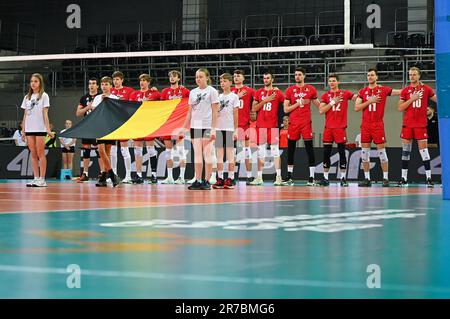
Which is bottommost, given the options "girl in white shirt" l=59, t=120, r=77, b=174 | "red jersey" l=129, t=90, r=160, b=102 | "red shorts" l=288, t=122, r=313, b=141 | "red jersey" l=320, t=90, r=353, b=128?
"girl in white shirt" l=59, t=120, r=77, b=174

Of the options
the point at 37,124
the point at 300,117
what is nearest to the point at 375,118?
the point at 300,117

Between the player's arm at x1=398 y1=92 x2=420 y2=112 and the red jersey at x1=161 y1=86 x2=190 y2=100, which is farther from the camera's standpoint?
the red jersey at x1=161 y1=86 x2=190 y2=100

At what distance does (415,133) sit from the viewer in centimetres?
1505

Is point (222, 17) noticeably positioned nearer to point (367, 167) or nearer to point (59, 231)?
point (367, 167)

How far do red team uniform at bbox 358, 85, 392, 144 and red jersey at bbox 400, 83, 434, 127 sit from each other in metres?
0.42

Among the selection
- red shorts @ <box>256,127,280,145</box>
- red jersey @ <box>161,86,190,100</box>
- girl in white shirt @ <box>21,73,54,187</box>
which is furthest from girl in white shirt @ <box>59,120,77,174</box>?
girl in white shirt @ <box>21,73,54,187</box>

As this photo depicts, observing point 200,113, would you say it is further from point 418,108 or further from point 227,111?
point 418,108

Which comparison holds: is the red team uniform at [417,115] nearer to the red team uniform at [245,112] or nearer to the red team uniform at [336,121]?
the red team uniform at [336,121]

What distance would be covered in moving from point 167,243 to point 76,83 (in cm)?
2311

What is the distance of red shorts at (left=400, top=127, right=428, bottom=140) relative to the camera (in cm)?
1498

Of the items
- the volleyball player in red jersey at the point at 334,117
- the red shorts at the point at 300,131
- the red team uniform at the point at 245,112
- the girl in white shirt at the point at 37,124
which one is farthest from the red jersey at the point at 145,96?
the volleyball player in red jersey at the point at 334,117

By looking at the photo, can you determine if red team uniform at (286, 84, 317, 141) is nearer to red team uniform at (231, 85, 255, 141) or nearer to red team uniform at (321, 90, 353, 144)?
red team uniform at (321, 90, 353, 144)
